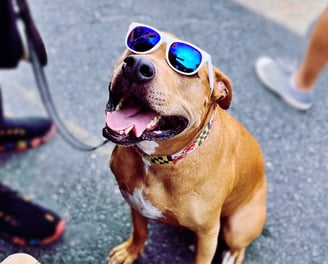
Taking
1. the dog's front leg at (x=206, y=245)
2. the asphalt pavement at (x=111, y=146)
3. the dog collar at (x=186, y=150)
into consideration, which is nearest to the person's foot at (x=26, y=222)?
the asphalt pavement at (x=111, y=146)

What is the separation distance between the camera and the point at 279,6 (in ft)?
15.3

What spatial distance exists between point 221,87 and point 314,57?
1.65m

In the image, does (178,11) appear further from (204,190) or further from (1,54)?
(204,190)

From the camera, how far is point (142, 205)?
2348mm

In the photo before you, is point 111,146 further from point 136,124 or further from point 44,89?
point 136,124

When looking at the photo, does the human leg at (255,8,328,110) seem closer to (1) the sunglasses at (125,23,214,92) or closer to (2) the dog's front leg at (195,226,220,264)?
(2) the dog's front leg at (195,226,220,264)

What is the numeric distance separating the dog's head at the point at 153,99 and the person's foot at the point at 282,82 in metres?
1.76

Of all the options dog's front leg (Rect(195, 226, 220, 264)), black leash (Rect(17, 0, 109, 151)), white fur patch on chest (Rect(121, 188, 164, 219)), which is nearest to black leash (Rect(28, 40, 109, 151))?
black leash (Rect(17, 0, 109, 151))

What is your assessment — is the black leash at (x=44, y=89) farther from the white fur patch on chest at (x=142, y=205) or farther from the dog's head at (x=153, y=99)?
the dog's head at (x=153, y=99)

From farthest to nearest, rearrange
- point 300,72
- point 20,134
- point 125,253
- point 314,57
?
point 300,72
point 314,57
point 20,134
point 125,253

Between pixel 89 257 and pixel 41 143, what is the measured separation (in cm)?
82

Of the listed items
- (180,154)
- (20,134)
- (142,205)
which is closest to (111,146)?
(20,134)

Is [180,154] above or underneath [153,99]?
underneath

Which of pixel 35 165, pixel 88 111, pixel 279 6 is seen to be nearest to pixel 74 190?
pixel 35 165
